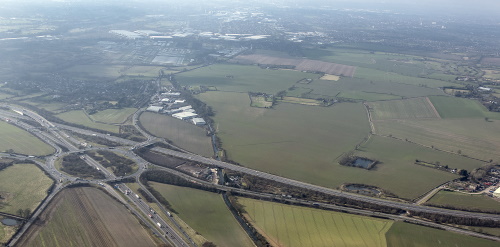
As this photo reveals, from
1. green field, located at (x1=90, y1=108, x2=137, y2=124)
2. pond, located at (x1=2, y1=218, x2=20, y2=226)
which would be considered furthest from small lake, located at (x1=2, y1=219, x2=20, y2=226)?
green field, located at (x1=90, y1=108, x2=137, y2=124)

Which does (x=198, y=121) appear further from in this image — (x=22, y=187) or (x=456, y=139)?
(x=456, y=139)

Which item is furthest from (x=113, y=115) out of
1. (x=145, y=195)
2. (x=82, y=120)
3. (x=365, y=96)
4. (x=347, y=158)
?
(x=365, y=96)

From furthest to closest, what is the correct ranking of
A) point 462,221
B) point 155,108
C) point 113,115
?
point 155,108 < point 113,115 < point 462,221

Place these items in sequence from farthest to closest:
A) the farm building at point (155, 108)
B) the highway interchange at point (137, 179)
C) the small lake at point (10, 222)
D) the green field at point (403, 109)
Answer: the farm building at point (155, 108) → the green field at point (403, 109) → the highway interchange at point (137, 179) → the small lake at point (10, 222)

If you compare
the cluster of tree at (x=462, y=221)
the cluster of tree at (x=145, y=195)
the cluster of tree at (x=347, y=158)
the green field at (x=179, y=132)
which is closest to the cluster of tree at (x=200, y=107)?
the green field at (x=179, y=132)

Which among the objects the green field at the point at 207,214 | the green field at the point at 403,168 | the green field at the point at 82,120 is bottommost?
the green field at the point at 82,120

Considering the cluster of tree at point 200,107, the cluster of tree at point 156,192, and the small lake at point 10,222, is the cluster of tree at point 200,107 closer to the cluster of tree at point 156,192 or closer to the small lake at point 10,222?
the cluster of tree at point 156,192
